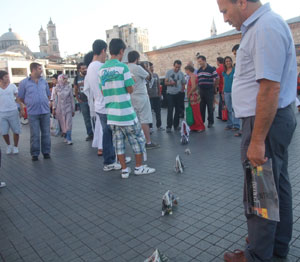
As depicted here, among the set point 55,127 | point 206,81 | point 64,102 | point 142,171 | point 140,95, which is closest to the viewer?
point 142,171

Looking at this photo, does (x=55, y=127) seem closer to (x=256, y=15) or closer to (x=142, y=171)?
(x=142, y=171)

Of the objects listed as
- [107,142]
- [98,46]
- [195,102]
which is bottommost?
[107,142]

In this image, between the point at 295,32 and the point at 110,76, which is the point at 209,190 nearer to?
the point at 110,76

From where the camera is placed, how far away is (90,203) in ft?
12.4

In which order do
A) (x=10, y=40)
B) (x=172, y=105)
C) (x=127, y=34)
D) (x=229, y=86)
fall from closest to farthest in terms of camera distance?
(x=229, y=86)
(x=172, y=105)
(x=127, y=34)
(x=10, y=40)

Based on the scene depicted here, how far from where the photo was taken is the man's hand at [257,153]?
190cm

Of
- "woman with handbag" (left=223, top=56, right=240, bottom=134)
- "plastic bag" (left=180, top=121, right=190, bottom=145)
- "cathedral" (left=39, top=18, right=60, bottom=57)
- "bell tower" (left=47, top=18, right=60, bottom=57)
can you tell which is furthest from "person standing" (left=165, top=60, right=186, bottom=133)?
"bell tower" (left=47, top=18, right=60, bottom=57)

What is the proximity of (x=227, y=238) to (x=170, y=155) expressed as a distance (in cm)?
323

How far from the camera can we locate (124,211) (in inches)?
136

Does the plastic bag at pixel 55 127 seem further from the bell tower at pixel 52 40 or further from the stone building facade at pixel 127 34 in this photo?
the bell tower at pixel 52 40

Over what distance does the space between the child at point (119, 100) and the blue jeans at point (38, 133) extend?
2611 millimetres

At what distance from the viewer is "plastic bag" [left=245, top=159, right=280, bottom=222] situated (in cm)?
190

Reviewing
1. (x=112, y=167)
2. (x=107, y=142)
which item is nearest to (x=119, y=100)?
(x=107, y=142)

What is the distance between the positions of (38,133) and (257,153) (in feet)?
18.3
